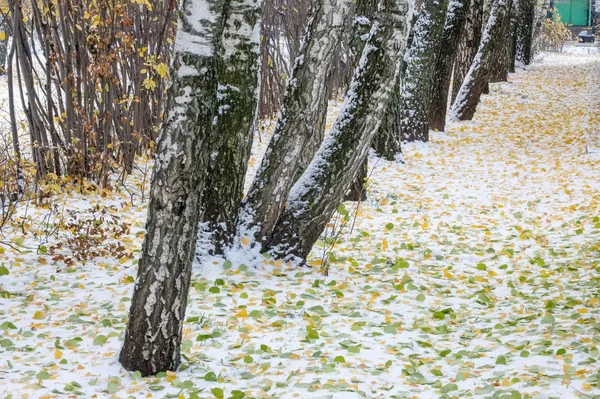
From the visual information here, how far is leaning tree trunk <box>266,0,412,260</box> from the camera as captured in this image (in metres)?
5.88

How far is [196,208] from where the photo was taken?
376cm

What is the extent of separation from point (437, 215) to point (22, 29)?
16.6 ft

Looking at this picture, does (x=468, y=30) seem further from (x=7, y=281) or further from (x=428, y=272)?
(x=7, y=281)

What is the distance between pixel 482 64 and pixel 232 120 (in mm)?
10269

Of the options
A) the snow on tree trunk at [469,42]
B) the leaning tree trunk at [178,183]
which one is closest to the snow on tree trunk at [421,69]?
the snow on tree trunk at [469,42]

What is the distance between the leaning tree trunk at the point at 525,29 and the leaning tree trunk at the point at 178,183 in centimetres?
1948

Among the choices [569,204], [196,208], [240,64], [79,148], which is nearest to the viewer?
[196,208]

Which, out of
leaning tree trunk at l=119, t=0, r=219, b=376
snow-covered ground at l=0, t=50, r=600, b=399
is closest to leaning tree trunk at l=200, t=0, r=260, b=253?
snow-covered ground at l=0, t=50, r=600, b=399

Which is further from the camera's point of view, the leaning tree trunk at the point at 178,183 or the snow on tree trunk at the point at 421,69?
the snow on tree trunk at the point at 421,69

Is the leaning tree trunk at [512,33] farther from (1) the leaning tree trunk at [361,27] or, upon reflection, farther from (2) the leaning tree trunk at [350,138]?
(2) the leaning tree trunk at [350,138]

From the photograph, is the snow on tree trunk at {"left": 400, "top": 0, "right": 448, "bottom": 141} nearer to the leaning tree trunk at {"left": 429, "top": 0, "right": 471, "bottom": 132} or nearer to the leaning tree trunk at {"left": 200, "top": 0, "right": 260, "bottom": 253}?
the leaning tree trunk at {"left": 429, "top": 0, "right": 471, "bottom": 132}

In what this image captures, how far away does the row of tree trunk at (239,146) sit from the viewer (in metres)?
3.62

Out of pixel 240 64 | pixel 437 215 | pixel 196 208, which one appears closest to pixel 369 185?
pixel 437 215

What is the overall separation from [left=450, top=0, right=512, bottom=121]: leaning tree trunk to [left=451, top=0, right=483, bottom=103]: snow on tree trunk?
51 cm
